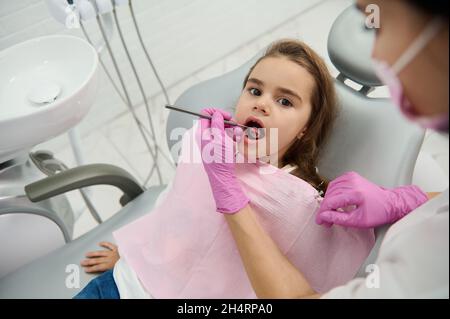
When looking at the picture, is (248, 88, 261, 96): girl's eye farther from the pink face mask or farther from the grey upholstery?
the pink face mask

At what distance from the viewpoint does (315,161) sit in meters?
1.24

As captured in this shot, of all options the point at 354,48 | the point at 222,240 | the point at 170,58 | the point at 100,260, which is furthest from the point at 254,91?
the point at 170,58

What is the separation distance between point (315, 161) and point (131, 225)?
61 cm

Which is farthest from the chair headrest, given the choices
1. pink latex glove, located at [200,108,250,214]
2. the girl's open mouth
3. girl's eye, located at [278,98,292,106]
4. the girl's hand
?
the girl's hand

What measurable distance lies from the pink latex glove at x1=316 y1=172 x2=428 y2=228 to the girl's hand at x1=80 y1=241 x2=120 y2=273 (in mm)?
638

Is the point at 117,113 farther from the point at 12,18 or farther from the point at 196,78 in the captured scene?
the point at 12,18

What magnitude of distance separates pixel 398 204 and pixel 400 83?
516 mm

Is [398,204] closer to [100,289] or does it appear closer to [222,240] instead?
[222,240]

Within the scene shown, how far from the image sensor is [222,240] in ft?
3.55

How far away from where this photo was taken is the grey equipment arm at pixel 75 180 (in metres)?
1.10

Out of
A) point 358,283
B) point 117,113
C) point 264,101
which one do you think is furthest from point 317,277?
point 117,113

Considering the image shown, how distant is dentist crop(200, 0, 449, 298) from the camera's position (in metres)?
0.45

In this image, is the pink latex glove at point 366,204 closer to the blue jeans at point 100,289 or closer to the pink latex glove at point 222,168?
the pink latex glove at point 222,168

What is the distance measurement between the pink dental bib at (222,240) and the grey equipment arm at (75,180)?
0.54 feet
